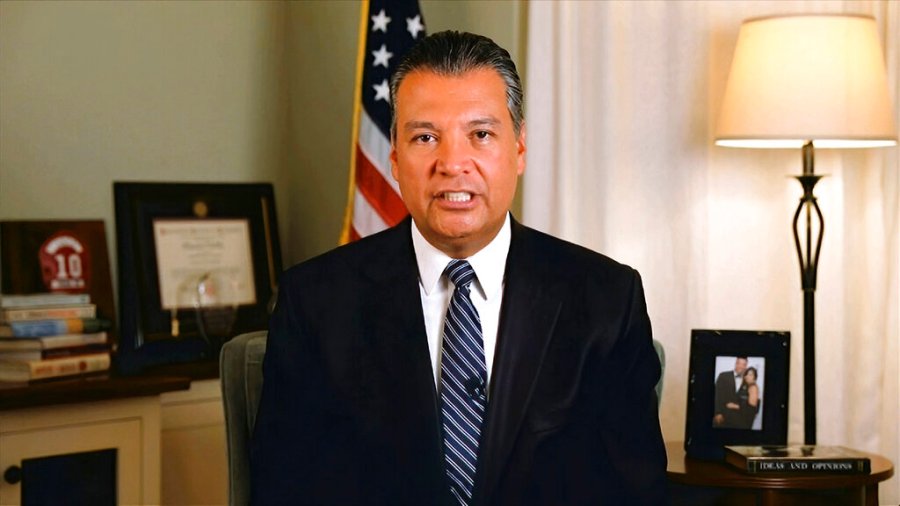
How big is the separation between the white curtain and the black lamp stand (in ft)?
0.63

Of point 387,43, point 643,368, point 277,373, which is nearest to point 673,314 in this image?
point 387,43

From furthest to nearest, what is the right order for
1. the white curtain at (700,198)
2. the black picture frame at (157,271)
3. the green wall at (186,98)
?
1. the black picture frame at (157,271)
2. the green wall at (186,98)
3. the white curtain at (700,198)

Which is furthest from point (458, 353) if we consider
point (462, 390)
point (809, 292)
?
point (809, 292)

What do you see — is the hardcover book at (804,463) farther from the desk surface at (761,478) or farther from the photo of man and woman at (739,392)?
the photo of man and woman at (739,392)

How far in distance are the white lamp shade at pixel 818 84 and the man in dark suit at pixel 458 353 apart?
3.40ft

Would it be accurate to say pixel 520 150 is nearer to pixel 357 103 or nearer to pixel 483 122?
pixel 483 122

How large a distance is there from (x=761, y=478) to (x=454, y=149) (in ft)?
3.92

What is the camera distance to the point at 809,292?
9.32ft

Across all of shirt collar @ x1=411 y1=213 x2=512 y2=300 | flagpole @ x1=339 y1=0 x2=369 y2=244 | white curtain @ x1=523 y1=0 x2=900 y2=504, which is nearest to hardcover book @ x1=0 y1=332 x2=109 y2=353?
flagpole @ x1=339 y1=0 x2=369 y2=244

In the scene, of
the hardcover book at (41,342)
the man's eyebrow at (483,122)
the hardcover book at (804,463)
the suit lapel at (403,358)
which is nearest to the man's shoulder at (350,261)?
the suit lapel at (403,358)

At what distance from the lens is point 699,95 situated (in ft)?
10.4

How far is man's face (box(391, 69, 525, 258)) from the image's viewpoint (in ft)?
5.60

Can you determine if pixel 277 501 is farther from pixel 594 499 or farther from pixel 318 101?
pixel 318 101

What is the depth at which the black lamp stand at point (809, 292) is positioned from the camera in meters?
2.82
